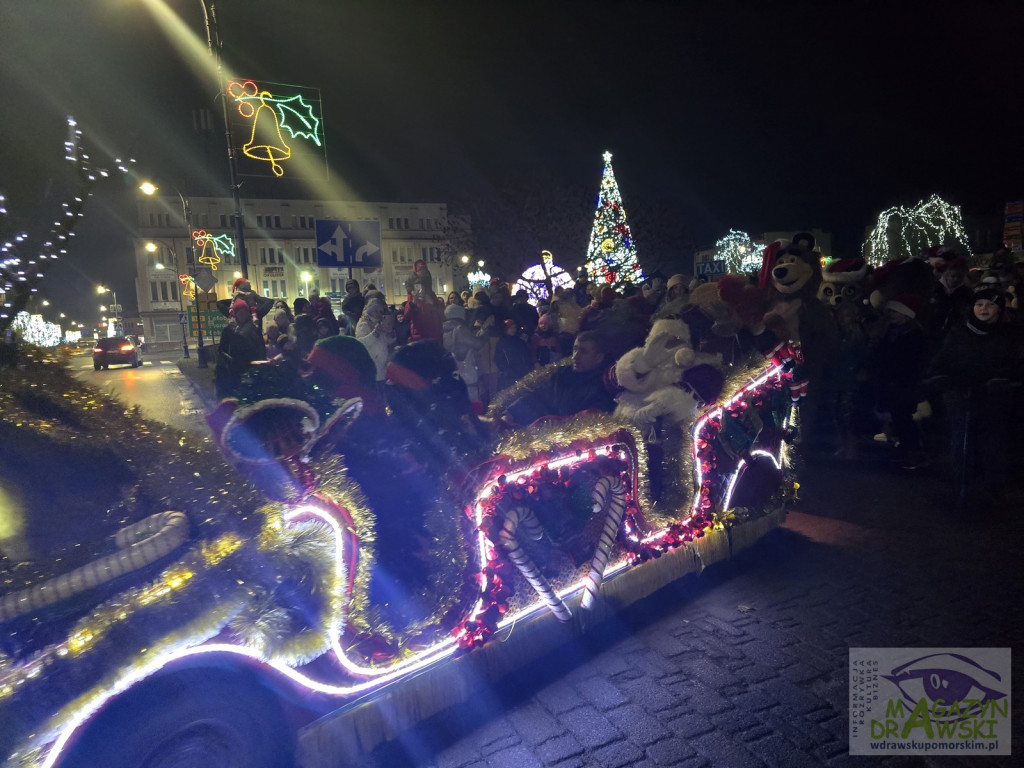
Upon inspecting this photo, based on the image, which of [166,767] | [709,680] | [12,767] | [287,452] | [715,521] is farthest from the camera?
[715,521]

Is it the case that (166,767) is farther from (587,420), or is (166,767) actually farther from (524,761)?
(587,420)

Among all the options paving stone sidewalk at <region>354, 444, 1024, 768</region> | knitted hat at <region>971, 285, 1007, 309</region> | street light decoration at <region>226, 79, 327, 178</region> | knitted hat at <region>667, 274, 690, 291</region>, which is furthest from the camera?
street light decoration at <region>226, 79, 327, 178</region>

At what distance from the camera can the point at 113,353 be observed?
30.6 metres

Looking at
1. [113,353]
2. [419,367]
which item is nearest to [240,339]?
[419,367]

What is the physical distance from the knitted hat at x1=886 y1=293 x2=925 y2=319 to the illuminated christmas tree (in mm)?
14603

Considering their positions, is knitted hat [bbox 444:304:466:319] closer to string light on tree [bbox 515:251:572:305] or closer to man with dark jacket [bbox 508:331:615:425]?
man with dark jacket [bbox 508:331:615:425]

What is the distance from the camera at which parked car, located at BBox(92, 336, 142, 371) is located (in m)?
30.4

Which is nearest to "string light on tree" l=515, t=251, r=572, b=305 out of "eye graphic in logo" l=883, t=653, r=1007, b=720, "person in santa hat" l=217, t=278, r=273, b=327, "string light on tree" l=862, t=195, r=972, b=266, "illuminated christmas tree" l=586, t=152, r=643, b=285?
"illuminated christmas tree" l=586, t=152, r=643, b=285

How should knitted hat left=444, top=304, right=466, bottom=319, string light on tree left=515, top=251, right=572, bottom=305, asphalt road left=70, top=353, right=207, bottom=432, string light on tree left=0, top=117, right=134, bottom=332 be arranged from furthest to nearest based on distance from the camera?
string light on tree left=515, top=251, right=572, bottom=305, asphalt road left=70, top=353, right=207, bottom=432, knitted hat left=444, top=304, right=466, bottom=319, string light on tree left=0, top=117, right=134, bottom=332

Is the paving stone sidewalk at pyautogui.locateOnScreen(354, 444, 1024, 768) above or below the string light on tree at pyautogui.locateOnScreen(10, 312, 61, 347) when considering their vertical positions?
below

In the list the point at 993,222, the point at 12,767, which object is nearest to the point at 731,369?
the point at 12,767

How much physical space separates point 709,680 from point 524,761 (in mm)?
1130

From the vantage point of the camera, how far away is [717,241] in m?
47.7

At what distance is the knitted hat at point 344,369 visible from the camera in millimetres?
3549
